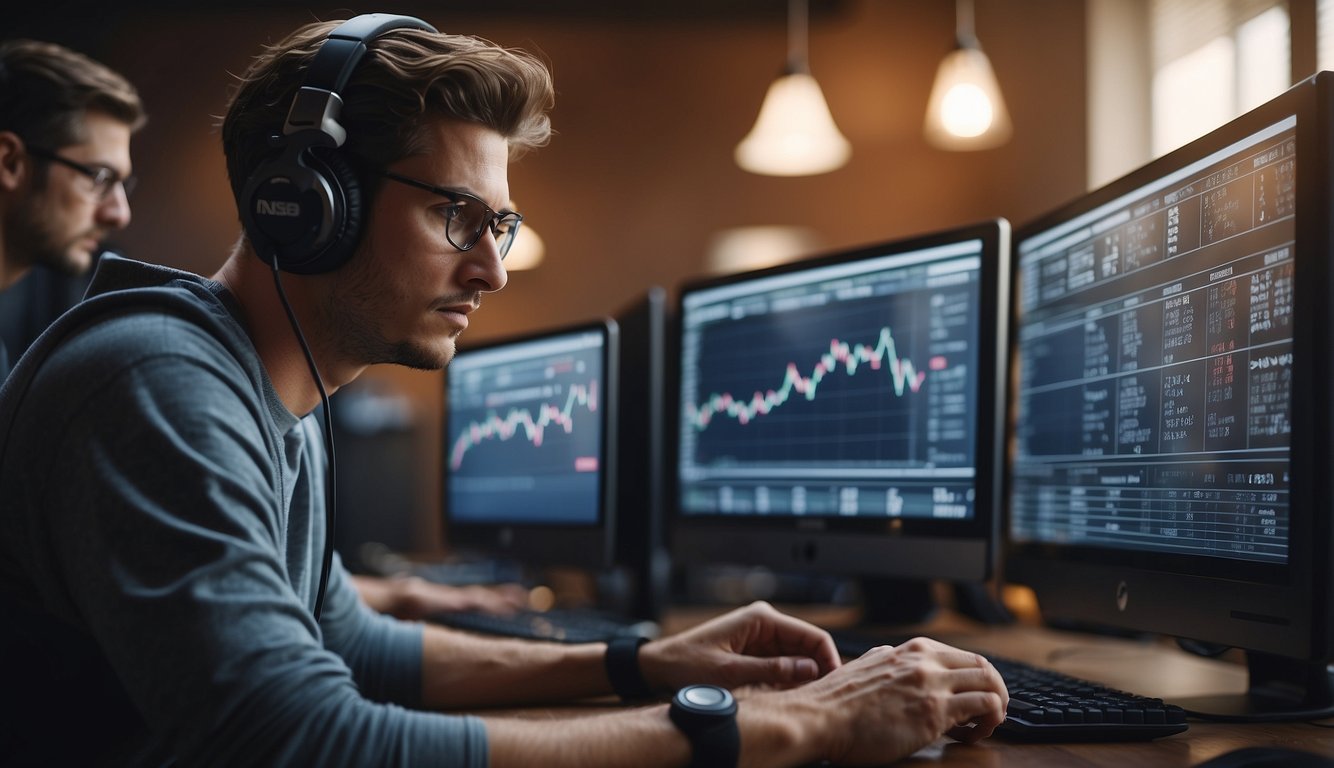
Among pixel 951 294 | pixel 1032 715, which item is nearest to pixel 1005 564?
pixel 951 294

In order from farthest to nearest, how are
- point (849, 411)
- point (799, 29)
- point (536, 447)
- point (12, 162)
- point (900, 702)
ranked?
point (799, 29), point (12, 162), point (536, 447), point (849, 411), point (900, 702)

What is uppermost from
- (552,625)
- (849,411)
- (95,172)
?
(95,172)

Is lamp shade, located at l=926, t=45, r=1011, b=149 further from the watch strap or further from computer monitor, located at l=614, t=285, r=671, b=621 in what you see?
the watch strap

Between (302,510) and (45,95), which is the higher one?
(45,95)

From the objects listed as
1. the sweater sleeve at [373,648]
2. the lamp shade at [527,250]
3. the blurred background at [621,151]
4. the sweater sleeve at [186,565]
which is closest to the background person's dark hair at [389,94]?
the sweater sleeve at [186,565]

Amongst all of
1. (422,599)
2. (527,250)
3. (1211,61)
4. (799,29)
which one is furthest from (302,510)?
(799,29)

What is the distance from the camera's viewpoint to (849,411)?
139 centimetres

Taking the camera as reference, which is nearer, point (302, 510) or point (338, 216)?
point (338, 216)

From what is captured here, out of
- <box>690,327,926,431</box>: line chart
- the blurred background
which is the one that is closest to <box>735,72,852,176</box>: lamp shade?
the blurred background

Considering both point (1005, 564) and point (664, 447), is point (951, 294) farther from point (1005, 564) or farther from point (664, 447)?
point (664, 447)

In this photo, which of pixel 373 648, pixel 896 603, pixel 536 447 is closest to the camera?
pixel 373 648

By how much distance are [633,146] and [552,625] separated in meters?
3.31

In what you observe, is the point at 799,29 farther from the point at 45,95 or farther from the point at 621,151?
the point at 45,95

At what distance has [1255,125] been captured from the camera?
2.88 ft
